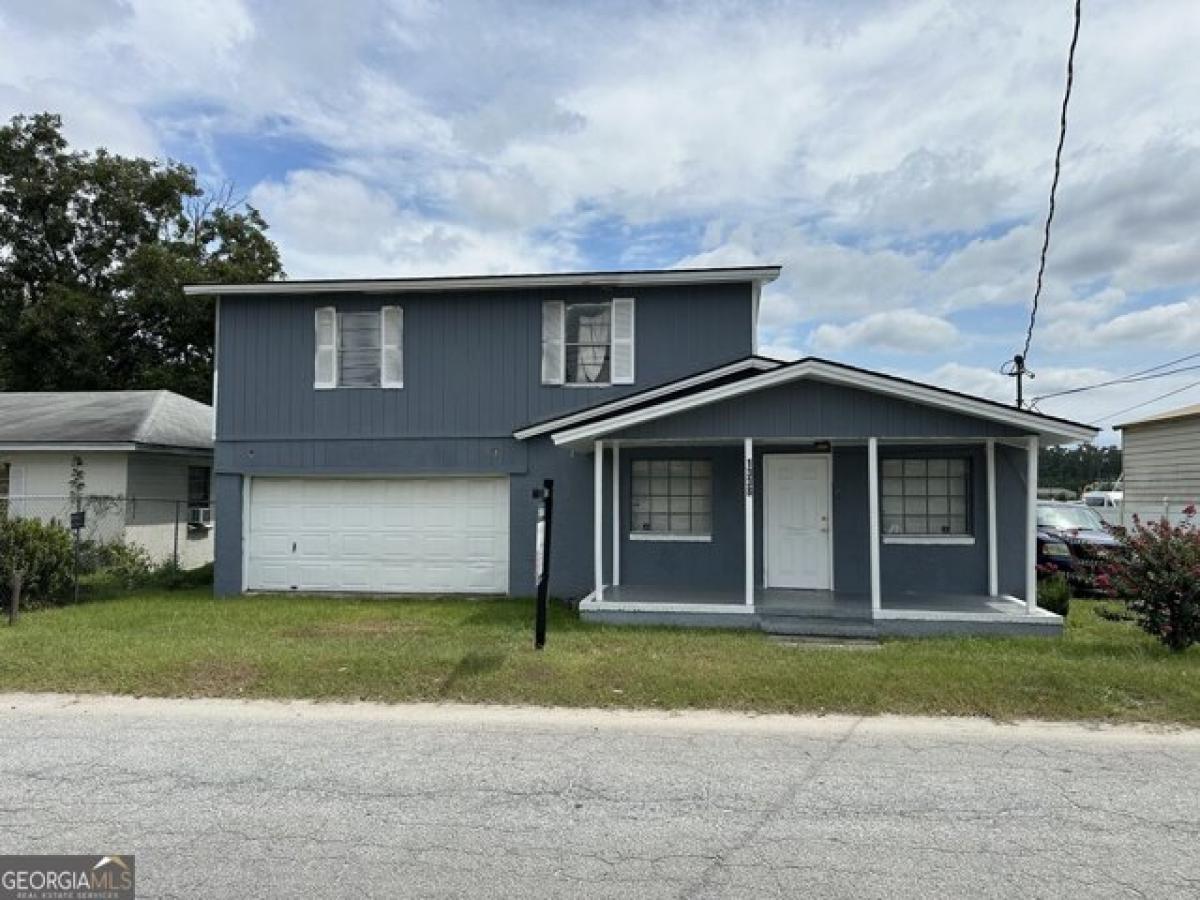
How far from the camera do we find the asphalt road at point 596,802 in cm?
350

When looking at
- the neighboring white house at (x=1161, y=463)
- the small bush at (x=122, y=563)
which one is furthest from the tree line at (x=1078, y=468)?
the small bush at (x=122, y=563)

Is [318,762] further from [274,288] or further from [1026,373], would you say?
[1026,373]

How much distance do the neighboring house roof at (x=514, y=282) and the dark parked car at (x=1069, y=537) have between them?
21.7ft

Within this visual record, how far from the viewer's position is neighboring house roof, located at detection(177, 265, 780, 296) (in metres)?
12.1

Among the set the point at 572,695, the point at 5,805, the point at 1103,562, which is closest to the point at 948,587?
the point at 1103,562

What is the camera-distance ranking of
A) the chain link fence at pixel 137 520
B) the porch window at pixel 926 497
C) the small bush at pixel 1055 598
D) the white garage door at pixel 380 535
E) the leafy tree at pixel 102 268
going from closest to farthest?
the small bush at pixel 1055 598, the porch window at pixel 926 497, the white garage door at pixel 380 535, the chain link fence at pixel 137 520, the leafy tree at pixel 102 268

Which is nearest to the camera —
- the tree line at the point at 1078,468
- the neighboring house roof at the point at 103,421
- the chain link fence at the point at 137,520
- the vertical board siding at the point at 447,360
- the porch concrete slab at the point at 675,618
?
the porch concrete slab at the point at 675,618

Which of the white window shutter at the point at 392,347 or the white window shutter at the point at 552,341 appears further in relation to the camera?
the white window shutter at the point at 392,347

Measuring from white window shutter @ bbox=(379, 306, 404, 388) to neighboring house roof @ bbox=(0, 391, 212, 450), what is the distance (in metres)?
6.28

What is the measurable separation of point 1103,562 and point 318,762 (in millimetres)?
8084

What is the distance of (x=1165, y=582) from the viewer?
775 centimetres

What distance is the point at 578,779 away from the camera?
186 inches

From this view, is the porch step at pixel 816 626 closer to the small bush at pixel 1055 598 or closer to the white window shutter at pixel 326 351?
the small bush at pixel 1055 598

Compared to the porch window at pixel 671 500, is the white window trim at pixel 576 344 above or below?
above
